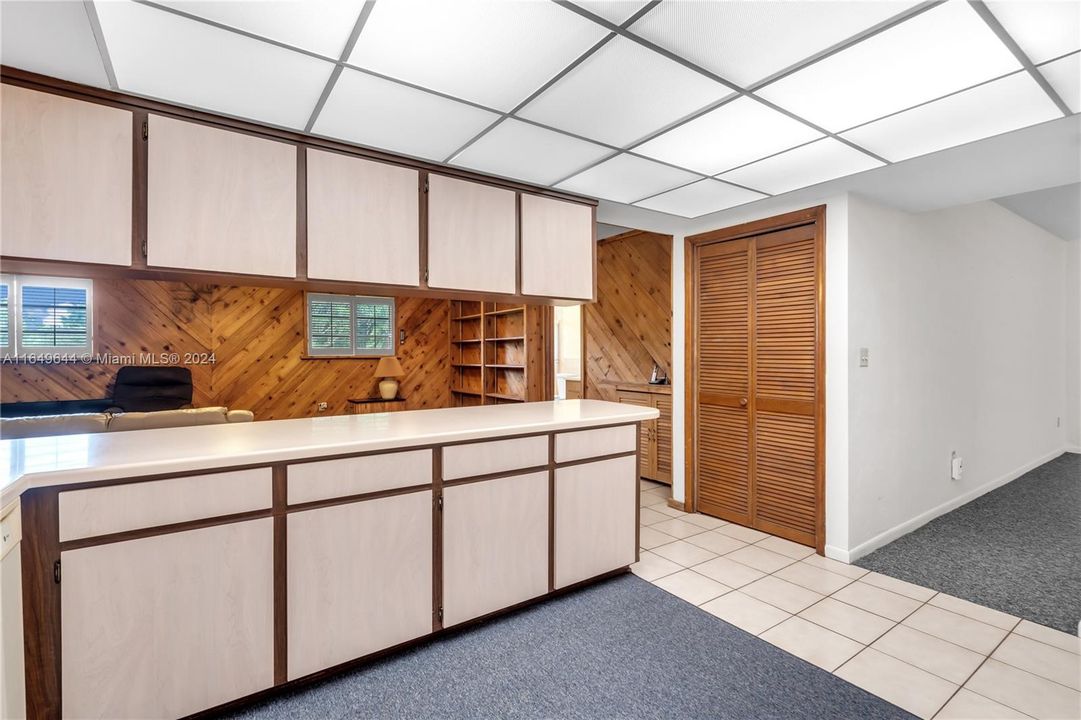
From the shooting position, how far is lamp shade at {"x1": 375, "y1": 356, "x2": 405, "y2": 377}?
22.9 feet

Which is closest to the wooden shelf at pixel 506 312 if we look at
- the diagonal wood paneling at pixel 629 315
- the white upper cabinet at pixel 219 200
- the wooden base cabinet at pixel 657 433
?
the diagonal wood paneling at pixel 629 315

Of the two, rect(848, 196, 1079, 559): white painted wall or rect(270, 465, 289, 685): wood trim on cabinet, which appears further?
rect(848, 196, 1079, 559): white painted wall

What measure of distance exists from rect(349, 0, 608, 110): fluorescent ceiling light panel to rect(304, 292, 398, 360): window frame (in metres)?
4.91

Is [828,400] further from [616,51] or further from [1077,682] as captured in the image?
[616,51]

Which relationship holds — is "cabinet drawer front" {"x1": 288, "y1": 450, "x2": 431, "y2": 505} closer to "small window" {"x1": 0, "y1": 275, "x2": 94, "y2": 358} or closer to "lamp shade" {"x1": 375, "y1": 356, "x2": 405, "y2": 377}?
"lamp shade" {"x1": 375, "y1": 356, "x2": 405, "y2": 377}

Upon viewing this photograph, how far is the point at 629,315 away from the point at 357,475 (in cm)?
384

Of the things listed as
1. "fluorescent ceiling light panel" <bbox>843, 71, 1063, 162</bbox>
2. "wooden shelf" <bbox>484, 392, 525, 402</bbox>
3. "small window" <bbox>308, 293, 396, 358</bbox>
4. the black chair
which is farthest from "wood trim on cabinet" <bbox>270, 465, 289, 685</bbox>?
"small window" <bbox>308, 293, 396, 358</bbox>

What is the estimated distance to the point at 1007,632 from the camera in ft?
8.09

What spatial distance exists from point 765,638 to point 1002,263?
4.81 m

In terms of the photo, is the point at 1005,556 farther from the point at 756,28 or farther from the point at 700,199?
the point at 756,28

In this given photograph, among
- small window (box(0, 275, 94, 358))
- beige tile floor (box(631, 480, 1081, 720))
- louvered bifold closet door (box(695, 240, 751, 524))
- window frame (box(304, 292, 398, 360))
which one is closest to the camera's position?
beige tile floor (box(631, 480, 1081, 720))

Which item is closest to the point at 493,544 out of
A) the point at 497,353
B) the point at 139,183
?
the point at 139,183

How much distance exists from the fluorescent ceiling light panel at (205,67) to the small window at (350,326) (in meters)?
4.84

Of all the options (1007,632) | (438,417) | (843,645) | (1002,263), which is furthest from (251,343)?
(1002,263)
